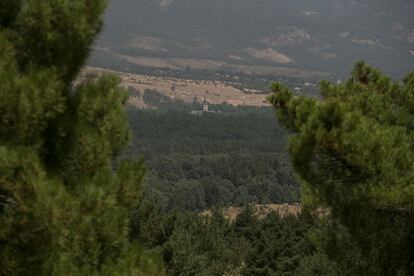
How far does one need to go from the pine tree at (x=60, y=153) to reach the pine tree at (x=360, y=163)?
2.98 meters

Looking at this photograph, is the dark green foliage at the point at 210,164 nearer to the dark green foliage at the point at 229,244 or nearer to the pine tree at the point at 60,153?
the dark green foliage at the point at 229,244

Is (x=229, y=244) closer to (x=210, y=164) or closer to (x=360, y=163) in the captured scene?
(x=360, y=163)

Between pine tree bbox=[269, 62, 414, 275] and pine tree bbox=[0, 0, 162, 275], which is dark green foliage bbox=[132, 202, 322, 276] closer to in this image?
pine tree bbox=[269, 62, 414, 275]

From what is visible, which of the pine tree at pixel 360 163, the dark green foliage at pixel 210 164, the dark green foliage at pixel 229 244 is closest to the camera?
the pine tree at pixel 360 163

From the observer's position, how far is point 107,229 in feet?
20.4

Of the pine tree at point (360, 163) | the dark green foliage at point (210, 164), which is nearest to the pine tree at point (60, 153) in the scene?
the pine tree at point (360, 163)

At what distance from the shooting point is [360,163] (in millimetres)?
8336

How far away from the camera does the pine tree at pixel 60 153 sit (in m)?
5.86

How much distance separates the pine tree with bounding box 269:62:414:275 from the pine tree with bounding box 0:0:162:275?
2.98m

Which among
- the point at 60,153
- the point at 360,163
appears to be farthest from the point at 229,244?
the point at 60,153

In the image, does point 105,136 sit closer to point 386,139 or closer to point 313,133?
point 313,133

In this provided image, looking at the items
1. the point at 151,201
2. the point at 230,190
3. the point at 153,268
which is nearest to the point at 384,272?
the point at 153,268

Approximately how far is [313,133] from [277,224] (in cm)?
3271

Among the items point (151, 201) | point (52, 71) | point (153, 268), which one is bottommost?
point (151, 201)
